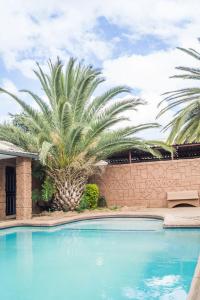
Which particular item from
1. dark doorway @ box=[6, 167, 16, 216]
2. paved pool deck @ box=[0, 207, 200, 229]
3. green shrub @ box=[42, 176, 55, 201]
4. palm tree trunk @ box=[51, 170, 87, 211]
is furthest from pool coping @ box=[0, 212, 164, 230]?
dark doorway @ box=[6, 167, 16, 216]

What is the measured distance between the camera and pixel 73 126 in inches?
579

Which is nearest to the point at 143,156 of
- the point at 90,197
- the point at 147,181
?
the point at 147,181

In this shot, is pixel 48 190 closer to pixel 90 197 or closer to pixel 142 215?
pixel 90 197

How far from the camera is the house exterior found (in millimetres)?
14148

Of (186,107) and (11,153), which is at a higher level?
(186,107)

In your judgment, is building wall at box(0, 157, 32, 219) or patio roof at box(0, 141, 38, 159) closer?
patio roof at box(0, 141, 38, 159)

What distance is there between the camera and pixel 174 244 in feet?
26.9

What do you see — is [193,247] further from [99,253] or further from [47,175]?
[47,175]

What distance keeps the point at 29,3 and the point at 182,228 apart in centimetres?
816

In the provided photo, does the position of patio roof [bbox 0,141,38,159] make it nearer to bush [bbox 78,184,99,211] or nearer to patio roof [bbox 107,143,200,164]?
bush [bbox 78,184,99,211]

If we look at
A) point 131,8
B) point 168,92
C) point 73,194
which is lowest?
point 73,194

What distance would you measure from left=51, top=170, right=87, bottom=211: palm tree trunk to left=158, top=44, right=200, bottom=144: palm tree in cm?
542

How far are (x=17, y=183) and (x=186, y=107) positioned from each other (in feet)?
28.0

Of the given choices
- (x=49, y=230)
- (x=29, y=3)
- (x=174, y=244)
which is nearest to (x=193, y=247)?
(x=174, y=244)
